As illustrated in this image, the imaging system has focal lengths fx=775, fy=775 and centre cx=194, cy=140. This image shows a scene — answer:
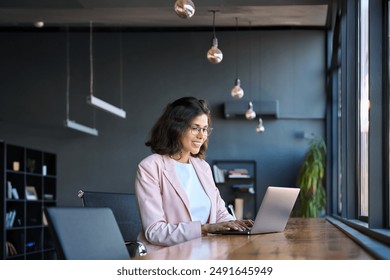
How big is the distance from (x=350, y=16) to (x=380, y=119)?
2542 mm

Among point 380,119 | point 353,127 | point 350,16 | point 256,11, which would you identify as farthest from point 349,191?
point 256,11

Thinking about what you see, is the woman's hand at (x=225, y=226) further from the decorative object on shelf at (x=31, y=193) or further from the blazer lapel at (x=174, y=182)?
the decorative object on shelf at (x=31, y=193)

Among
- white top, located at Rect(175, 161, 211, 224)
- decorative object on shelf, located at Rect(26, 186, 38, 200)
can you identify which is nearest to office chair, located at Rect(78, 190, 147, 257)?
white top, located at Rect(175, 161, 211, 224)

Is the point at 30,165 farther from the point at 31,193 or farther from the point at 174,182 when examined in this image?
the point at 174,182

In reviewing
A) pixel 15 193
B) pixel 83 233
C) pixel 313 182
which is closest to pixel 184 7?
pixel 83 233

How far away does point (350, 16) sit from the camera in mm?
6035

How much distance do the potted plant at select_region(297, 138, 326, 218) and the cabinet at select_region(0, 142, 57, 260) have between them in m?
3.89

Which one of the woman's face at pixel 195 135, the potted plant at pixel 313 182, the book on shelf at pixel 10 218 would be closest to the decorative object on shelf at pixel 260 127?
the potted plant at pixel 313 182

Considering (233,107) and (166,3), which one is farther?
(233,107)

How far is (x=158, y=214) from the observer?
2869 millimetres

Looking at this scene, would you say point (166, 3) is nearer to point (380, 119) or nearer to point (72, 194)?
point (72, 194)

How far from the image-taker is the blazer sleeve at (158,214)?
2.81 metres

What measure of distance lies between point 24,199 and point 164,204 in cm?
760

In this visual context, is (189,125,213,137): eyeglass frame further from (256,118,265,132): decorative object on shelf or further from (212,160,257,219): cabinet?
(212,160,257,219): cabinet
